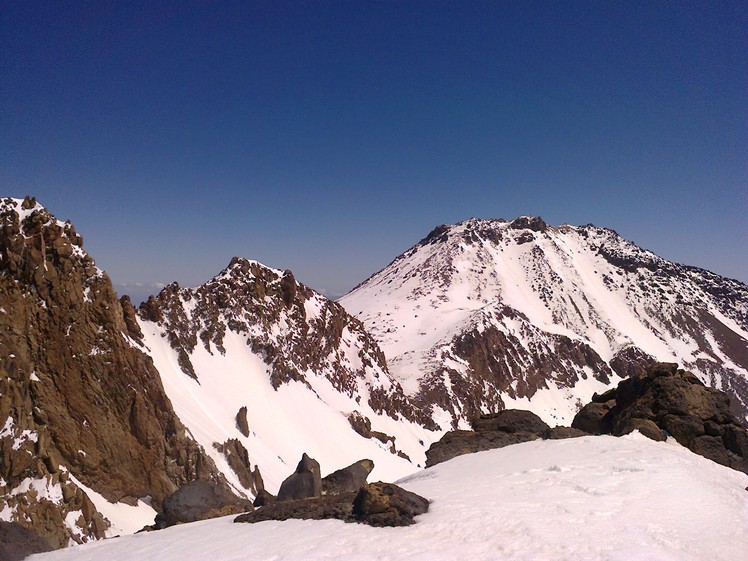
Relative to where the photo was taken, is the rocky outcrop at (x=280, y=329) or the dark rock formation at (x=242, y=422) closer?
the dark rock formation at (x=242, y=422)

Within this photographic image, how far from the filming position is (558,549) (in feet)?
30.2

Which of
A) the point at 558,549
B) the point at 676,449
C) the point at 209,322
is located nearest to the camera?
the point at 558,549

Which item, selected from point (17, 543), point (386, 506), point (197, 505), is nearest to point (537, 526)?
point (386, 506)

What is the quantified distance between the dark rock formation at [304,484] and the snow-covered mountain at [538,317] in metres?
56.8

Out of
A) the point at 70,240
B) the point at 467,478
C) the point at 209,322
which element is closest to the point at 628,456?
the point at 467,478

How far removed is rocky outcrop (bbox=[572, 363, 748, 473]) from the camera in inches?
743

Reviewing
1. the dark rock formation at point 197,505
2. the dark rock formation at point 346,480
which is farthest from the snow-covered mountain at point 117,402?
the dark rock formation at point 346,480

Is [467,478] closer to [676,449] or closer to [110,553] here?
[676,449]

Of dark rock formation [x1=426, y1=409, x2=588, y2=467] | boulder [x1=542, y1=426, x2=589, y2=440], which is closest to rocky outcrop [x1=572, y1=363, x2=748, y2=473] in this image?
boulder [x1=542, y1=426, x2=589, y2=440]

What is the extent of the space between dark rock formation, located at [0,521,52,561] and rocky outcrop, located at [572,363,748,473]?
21.3 metres

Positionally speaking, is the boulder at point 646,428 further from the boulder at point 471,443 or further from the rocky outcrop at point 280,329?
the rocky outcrop at point 280,329

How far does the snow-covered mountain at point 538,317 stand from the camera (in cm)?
8800

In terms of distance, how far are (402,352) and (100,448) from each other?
66824 mm

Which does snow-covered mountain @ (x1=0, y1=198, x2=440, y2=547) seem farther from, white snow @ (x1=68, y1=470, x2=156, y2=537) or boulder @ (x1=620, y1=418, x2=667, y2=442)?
boulder @ (x1=620, y1=418, x2=667, y2=442)
